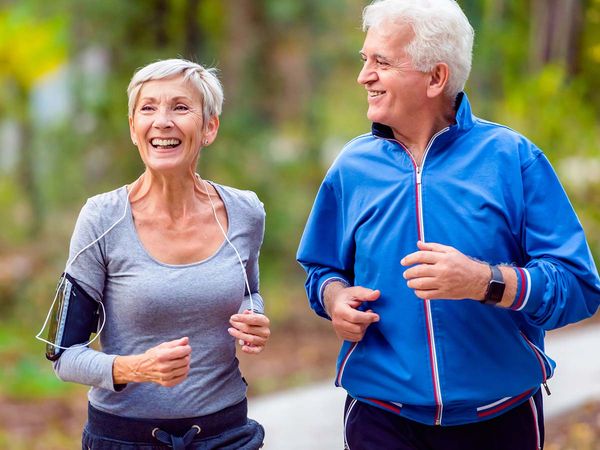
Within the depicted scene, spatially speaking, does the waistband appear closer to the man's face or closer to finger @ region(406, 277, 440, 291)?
finger @ region(406, 277, 440, 291)

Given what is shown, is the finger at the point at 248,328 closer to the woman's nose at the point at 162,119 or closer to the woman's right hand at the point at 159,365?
the woman's right hand at the point at 159,365

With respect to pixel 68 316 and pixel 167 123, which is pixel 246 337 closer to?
pixel 68 316

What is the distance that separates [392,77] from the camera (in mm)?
2834

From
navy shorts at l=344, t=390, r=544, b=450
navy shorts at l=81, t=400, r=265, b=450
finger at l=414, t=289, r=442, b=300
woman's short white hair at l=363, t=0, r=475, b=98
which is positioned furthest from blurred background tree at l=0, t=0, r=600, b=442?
navy shorts at l=81, t=400, r=265, b=450

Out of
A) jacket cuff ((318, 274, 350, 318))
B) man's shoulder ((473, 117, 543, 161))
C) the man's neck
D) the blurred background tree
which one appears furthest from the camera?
the blurred background tree

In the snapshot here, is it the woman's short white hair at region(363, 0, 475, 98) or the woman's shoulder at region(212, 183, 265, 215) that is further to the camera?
the woman's shoulder at region(212, 183, 265, 215)

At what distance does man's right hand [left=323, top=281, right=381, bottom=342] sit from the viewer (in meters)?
2.82

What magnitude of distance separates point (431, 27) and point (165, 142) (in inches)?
32.6

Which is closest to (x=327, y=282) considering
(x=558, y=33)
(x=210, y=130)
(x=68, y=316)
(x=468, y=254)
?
Result: (x=468, y=254)

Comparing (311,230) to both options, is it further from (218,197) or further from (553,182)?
(553,182)

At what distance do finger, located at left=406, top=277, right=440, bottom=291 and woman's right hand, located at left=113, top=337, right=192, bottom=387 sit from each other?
612 mm

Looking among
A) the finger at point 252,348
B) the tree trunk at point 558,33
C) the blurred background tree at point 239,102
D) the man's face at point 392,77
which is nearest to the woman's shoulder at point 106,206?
the finger at point 252,348

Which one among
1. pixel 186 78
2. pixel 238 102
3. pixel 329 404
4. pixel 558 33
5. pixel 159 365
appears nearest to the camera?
pixel 159 365

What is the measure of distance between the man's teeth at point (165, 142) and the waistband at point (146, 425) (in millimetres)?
773
